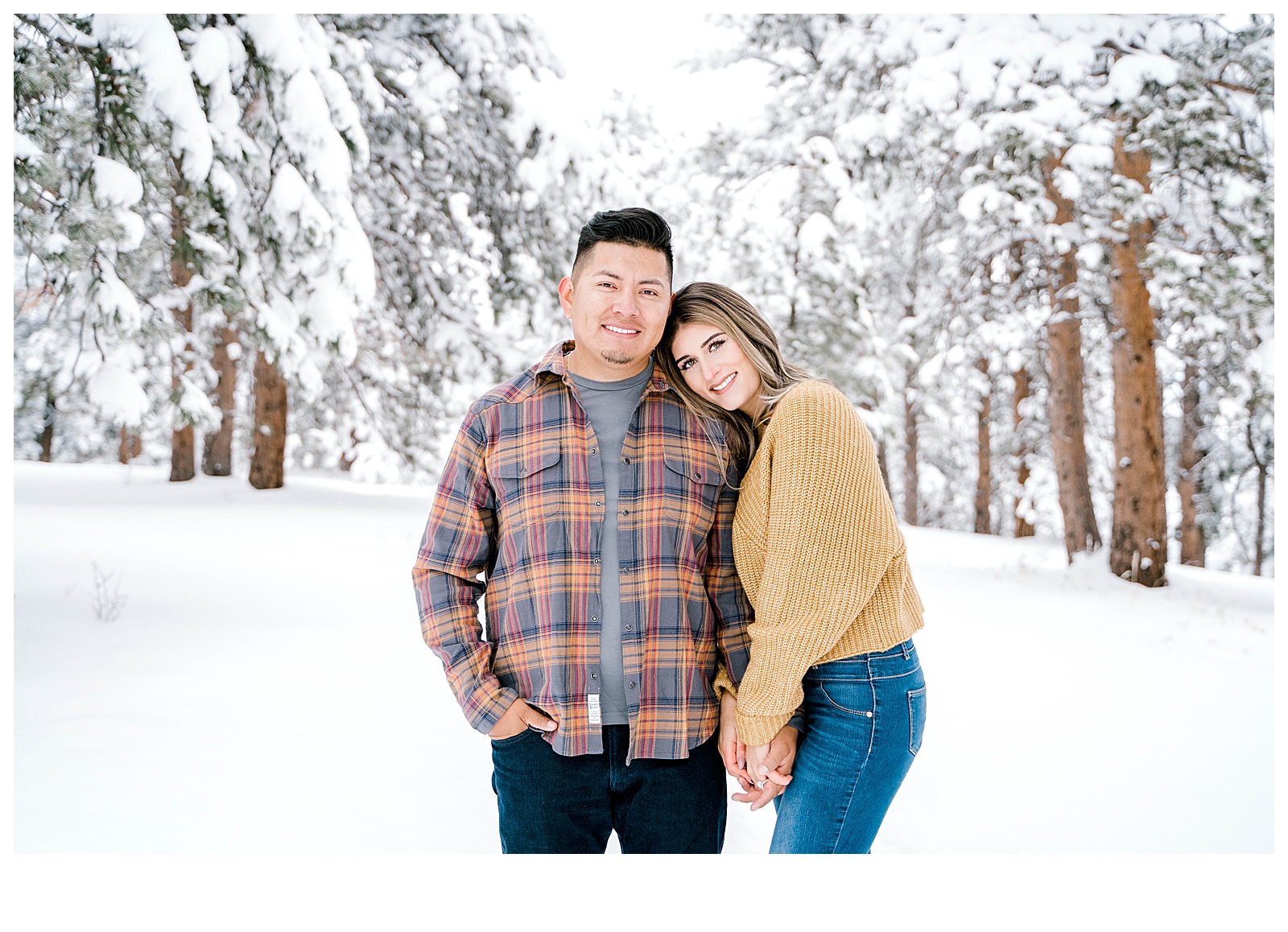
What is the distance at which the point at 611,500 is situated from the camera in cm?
199

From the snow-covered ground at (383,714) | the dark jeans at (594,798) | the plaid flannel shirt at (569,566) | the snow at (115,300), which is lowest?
the snow-covered ground at (383,714)

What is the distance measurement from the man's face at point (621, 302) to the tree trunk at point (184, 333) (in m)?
3.43

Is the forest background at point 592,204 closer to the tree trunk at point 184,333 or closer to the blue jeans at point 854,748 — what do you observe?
the tree trunk at point 184,333

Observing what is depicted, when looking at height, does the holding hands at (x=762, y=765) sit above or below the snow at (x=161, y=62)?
below

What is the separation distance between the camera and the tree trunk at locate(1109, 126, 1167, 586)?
7.43 m

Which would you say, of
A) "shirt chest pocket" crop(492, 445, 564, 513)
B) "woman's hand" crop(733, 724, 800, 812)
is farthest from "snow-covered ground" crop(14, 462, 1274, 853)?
"shirt chest pocket" crop(492, 445, 564, 513)

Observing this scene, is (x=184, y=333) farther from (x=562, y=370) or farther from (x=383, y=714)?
Answer: (x=562, y=370)

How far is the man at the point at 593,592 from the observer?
1931mm

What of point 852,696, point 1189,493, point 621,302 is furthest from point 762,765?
point 1189,493

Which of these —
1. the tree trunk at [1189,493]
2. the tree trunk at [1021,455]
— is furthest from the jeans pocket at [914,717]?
the tree trunk at [1189,493]

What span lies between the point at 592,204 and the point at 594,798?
5.56 metres

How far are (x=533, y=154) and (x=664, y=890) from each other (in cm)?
565

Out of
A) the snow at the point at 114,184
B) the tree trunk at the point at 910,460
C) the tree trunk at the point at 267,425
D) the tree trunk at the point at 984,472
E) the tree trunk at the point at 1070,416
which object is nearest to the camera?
the snow at the point at 114,184

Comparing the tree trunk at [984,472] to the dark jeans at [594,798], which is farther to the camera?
the tree trunk at [984,472]
